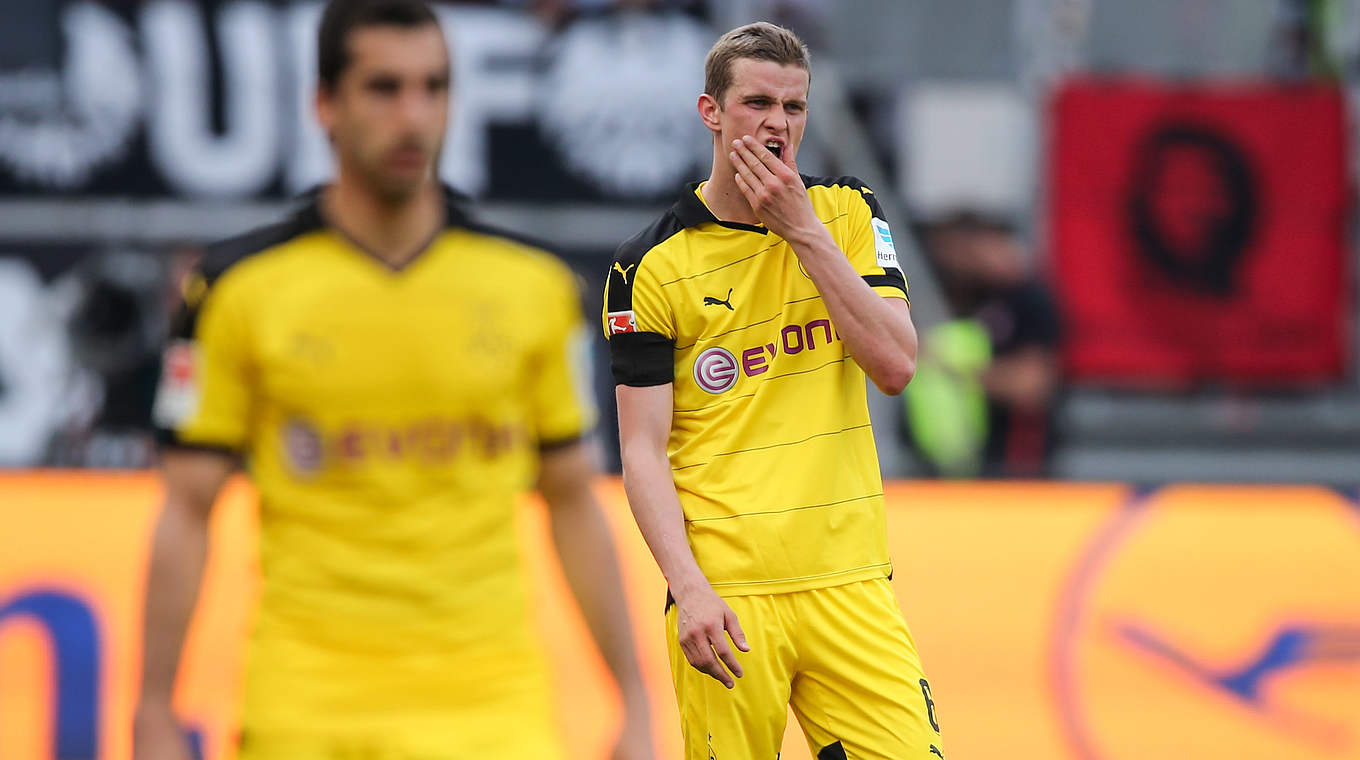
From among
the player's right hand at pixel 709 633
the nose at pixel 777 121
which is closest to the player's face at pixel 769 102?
the nose at pixel 777 121

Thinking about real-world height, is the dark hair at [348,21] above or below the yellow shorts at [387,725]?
above

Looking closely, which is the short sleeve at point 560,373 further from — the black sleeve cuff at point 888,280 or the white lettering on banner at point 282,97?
the white lettering on banner at point 282,97

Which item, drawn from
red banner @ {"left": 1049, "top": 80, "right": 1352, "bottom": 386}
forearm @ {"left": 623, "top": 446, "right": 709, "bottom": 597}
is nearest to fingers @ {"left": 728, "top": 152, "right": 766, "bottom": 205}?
forearm @ {"left": 623, "top": 446, "right": 709, "bottom": 597}

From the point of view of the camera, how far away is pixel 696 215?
4258mm

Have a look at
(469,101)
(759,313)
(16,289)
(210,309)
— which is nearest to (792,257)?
(759,313)

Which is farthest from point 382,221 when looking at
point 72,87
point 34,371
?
point 72,87

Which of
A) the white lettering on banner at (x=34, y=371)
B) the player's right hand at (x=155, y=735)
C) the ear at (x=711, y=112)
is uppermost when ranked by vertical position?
the ear at (x=711, y=112)

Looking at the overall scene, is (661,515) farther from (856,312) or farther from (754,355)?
(856,312)

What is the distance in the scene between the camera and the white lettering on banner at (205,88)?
10.4 m

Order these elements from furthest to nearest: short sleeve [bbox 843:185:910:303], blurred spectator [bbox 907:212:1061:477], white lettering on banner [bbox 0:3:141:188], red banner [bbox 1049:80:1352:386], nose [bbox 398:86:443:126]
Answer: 1. red banner [bbox 1049:80:1352:386]
2. white lettering on banner [bbox 0:3:141:188]
3. blurred spectator [bbox 907:212:1061:477]
4. short sleeve [bbox 843:185:910:303]
5. nose [bbox 398:86:443:126]

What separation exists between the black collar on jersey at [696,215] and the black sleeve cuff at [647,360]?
1.03 feet

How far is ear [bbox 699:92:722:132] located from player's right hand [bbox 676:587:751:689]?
3.61 ft

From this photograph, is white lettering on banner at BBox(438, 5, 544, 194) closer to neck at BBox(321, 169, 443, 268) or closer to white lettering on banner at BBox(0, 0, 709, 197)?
white lettering on banner at BBox(0, 0, 709, 197)

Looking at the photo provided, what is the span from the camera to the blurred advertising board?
6742mm
